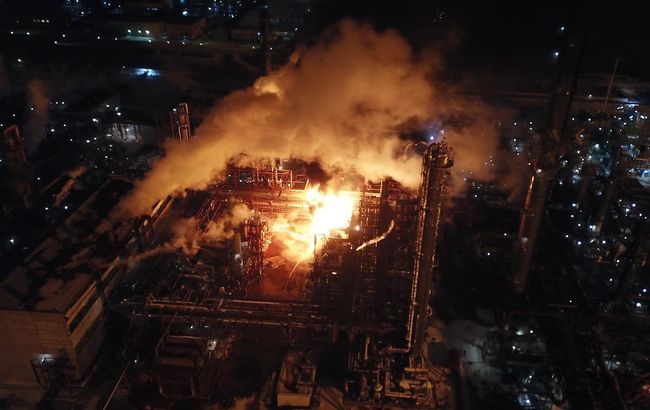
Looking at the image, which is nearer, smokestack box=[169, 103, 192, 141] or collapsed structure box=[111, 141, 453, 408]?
collapsed structure box=[111, 141, 453, 408]

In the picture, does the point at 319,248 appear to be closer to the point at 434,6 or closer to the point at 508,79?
the point at 508,79

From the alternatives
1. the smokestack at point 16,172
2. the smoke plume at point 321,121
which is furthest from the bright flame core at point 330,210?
the smokestack at point 16,172

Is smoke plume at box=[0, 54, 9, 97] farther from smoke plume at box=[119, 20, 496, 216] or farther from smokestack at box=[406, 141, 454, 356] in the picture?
smokestack at box=[406, 141, 454, 356]

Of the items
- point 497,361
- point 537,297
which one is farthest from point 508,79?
point 497,361

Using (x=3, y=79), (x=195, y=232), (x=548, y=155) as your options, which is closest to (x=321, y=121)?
(x=195, y=232)

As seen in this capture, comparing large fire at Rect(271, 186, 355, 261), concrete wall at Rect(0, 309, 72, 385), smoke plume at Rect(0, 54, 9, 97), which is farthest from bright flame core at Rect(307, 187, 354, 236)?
smoke plume at Rect(0, 54, 9, 97)
